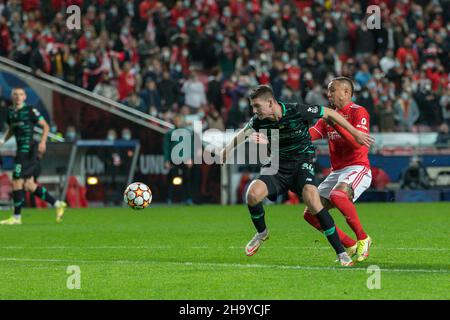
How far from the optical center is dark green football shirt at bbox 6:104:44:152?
66.4 ft

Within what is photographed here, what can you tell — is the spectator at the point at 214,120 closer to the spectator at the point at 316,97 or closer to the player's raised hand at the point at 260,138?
the spectator at the point at 316,97

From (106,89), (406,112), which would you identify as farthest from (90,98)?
(406,112)

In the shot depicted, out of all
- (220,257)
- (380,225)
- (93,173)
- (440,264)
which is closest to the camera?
(440,264)

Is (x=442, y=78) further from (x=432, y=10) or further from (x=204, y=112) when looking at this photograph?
(x=204, y=112)

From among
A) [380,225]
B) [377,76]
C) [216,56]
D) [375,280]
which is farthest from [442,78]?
[375,280]

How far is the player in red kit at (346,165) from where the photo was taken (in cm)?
1278

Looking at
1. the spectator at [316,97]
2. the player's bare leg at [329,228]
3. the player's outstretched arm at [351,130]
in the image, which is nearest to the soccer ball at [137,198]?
the player's bare leg at [329,228]

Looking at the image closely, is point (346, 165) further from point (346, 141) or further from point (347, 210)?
point (347, 210)

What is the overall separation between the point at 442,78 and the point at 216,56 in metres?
6.66

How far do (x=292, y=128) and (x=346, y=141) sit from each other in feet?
3.55

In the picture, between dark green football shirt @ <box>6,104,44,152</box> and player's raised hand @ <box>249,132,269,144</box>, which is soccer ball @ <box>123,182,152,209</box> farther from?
dark green football shirt @ <box>6,104,44,152</box>

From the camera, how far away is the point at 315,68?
3231cm

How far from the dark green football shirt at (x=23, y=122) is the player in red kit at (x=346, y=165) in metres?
8.31

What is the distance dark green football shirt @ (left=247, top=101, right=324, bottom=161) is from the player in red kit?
1.52 ft
